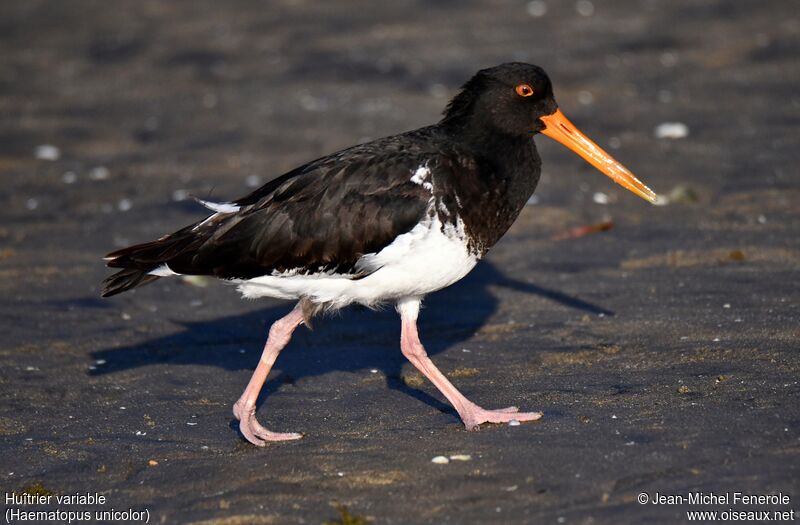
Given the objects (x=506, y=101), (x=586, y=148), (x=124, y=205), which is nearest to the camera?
(x=506, y=101)

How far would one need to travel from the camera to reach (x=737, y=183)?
1027 centimetres

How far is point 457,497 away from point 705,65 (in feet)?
32.0

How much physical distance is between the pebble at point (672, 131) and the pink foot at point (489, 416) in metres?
6.27

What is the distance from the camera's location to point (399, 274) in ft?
20.1

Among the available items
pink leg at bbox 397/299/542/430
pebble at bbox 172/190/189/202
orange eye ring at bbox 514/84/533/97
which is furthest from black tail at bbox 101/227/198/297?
pebble at bbox 172/190/189/202

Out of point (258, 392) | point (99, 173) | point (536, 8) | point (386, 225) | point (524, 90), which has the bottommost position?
point (99, 173)

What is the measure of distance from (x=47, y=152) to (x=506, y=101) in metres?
7.58

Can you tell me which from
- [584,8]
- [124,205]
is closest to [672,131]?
[584,8]

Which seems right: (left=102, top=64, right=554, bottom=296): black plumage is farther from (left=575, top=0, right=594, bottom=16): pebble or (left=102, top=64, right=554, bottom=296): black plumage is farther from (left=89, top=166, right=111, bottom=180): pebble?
(left=575, top=0, right=594, bottom=16): pebble

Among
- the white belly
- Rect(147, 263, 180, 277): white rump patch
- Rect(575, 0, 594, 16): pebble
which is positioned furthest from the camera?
Rect(575, 0, 594, 16): pebble

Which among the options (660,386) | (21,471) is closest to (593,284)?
(660,386)

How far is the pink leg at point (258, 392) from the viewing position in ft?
20.5

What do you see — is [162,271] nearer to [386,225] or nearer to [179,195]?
[386,225]

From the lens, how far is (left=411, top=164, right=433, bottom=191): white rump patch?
6160 mm
